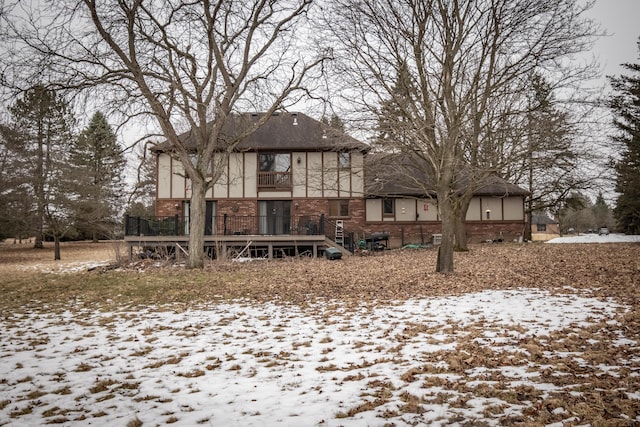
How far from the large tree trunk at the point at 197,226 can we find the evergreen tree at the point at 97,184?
259cm

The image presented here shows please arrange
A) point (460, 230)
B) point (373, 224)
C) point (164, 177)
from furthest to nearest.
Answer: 1. point (373, 224)
2. point (164, 177)
3. point (460, 230)

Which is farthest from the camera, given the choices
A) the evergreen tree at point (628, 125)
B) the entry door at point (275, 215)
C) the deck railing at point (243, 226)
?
the entry door at point (275, 215)

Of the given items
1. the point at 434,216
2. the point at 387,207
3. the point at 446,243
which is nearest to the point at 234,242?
the point at 446,243

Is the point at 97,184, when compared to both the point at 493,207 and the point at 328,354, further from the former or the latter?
the point at 328,354

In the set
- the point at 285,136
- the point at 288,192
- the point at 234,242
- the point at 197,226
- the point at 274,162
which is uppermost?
the point at 285,136

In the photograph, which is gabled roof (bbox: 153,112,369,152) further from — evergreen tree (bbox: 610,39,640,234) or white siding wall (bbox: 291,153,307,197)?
evergreen tree (bbox: 610,39,640,234)

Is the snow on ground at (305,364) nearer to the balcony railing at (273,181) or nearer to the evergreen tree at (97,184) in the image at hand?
the evergreen tree at (97,184)

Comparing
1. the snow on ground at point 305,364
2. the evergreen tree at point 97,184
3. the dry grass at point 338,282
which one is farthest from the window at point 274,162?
the snow on ground at point 305,364

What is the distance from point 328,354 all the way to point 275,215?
1997 centimetres

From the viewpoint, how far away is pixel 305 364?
175 inches

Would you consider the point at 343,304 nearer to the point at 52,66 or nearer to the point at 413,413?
the point at 413,413

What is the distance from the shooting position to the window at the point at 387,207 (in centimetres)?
2591

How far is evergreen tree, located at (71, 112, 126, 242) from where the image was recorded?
84.6 feet

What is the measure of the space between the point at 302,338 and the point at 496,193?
23.3 metres
